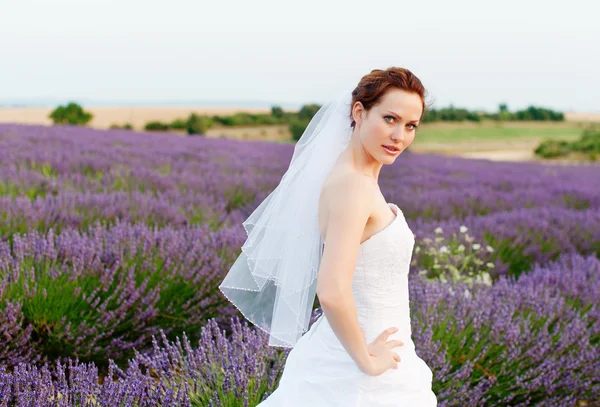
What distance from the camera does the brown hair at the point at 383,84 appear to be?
152cm

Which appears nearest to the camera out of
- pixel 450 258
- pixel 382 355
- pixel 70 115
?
pixel 382 355

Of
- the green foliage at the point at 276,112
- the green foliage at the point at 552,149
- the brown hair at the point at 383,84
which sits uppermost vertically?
the brown hair at the point at 383,84

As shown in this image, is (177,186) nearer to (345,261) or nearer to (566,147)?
(345,261)

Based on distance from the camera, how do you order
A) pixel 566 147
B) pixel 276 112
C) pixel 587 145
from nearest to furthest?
pixel 587 145 → pixel 566 147 → pixel 276 112

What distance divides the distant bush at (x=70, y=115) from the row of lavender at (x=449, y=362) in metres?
22.0

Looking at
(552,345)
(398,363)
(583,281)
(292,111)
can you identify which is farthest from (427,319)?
(292,111)

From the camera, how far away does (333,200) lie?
56.5 inches

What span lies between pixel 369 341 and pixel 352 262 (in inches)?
10.4

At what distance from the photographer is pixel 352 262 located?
1383mm

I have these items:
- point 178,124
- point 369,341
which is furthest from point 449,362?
point 178,124

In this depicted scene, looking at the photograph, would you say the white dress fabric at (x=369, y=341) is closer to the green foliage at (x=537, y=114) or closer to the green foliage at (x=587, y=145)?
the green foliage at (x=587, y=145)

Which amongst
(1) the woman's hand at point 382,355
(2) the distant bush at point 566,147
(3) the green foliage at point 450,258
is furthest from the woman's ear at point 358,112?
(2) the distant bush at point 566,147

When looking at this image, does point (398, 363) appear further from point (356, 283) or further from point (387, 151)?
point (387, 151)

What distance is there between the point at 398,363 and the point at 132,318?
5.28ft
